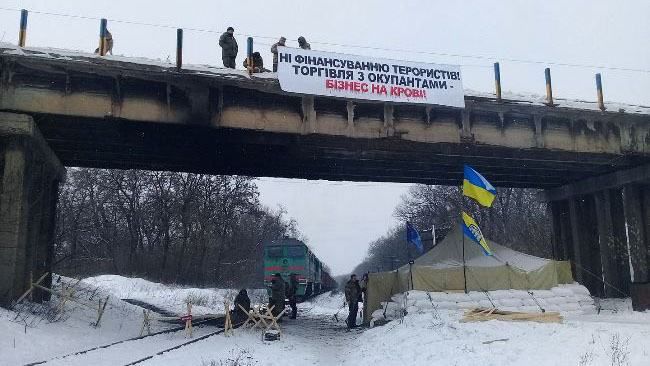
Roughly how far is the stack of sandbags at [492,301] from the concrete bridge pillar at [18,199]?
1164cm

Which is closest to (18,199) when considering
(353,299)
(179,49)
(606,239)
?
(179,49)

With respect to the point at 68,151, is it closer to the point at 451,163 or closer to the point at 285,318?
the point at 285,318

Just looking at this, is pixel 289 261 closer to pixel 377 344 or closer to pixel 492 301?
pixel 492 301

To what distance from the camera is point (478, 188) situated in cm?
1869

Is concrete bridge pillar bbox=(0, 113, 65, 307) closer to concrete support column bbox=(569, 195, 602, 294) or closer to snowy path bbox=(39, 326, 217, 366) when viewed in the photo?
snowy path bbox=(39, 326, 217, 366)

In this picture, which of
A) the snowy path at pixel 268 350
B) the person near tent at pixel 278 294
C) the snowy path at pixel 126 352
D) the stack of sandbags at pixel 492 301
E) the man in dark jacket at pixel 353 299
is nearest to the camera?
the snowy path at pixel 126 352

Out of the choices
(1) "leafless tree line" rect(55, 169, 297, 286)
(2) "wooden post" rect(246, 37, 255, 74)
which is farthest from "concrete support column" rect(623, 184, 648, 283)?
(1) "leafless tree line" rect(55, 169, 297, 286)

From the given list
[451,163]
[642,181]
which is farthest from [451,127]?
[642,181]

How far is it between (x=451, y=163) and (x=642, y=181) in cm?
844

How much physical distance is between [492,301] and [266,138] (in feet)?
30.6

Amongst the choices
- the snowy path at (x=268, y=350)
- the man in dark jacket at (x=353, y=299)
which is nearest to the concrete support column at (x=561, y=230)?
the man in dark jacket at (x=353, y=299)

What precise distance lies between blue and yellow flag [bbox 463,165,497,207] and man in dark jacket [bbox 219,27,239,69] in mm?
8909

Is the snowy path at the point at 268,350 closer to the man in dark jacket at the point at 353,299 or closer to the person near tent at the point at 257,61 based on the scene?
the man in dark jacket at the point at 353,299

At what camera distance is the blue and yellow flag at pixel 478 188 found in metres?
→ 18.4
